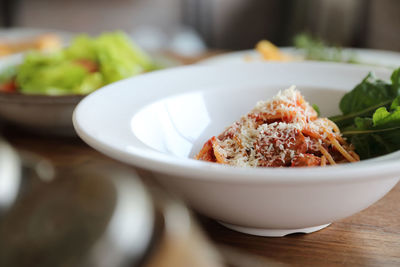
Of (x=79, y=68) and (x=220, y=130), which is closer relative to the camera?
(x=220, y=130)

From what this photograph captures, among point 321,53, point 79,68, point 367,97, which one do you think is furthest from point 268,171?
point 321,53

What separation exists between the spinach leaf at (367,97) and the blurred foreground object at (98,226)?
0.37 m

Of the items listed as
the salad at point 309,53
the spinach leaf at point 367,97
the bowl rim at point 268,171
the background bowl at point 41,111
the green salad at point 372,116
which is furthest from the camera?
the salad at point 309,53

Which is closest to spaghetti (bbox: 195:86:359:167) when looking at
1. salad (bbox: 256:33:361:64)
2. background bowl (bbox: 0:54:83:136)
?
background bowl (bbox: 0:54:83:136)

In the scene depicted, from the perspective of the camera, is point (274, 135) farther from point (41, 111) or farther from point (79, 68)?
point (79, 68)

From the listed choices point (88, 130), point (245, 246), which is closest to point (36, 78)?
point (88, 130)

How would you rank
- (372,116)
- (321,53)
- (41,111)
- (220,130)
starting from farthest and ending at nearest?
(321,53)
(41,111)
(220,130)
(372,116)

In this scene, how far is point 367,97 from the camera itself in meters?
0.84

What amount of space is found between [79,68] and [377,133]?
0.83 metres

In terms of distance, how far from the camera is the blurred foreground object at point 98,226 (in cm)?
61

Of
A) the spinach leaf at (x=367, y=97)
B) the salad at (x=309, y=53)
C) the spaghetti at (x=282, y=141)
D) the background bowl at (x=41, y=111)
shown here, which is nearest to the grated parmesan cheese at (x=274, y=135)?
the spaghetti at (x=282, y=141)

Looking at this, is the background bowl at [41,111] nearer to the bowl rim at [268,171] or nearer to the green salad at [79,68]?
the green salad at [79,68]

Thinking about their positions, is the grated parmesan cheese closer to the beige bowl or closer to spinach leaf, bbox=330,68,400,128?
spinach leaf, bbox=330,68,400,128

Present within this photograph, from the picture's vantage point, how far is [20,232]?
31.3 inches
